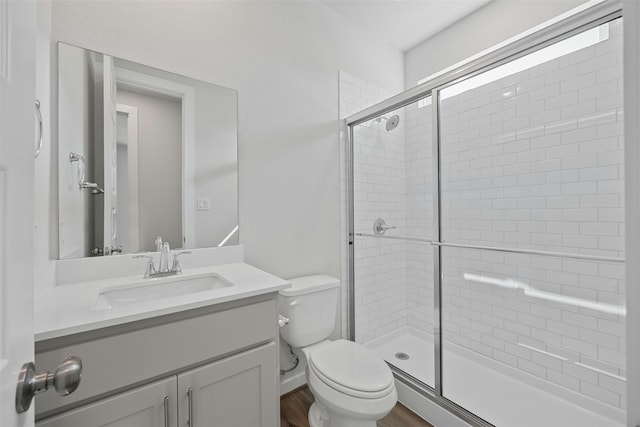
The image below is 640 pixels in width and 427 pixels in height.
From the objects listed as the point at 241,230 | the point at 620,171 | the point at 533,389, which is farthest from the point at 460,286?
the point at 241,230

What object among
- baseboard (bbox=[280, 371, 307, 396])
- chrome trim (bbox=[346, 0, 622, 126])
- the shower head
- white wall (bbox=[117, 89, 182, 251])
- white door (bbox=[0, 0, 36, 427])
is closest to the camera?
white door (bbox=[0, 0, 36, 427])

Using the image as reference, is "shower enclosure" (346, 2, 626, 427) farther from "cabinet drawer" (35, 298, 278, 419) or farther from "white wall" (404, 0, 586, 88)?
"cabinet drawer" (35, 298, 278, 419)

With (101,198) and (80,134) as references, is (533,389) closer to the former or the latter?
(101,198)

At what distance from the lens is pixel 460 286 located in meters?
2.27

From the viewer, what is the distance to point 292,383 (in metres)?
1.83

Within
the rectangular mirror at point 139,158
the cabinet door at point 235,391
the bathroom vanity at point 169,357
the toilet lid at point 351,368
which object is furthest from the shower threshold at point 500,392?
the rectangular mirror at point 139,158

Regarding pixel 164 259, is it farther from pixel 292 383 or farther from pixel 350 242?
pixel 350 242

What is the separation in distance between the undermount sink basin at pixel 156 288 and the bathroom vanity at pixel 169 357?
3 centimetres

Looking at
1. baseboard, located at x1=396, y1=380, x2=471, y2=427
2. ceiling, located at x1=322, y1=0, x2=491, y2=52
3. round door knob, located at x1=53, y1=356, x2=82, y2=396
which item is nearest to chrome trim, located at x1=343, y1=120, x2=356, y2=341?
baseboard, located at x1=396, y1=380, x2=471, y2=427

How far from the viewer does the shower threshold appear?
158 cm

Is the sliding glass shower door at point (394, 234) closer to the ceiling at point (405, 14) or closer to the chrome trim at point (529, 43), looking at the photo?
the chrome trim at point (529, 43)

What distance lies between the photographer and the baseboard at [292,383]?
1.78 m

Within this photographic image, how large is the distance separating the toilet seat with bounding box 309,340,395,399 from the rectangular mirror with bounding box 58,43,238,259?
0.81 metres

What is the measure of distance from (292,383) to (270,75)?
1.98 m
